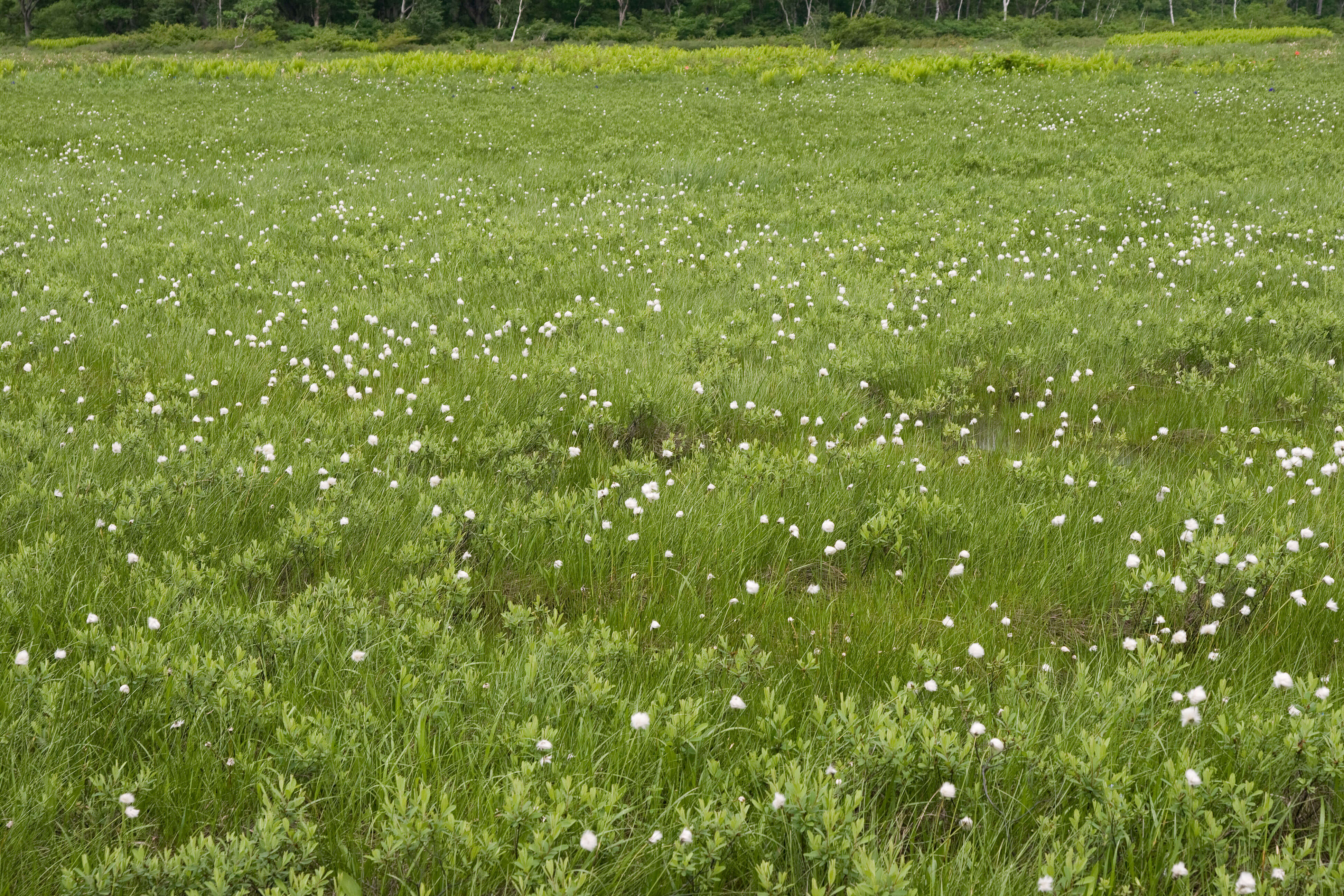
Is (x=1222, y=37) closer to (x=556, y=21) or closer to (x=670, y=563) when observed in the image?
(x=556, y=21)

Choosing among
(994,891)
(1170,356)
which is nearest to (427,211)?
(1170,356)

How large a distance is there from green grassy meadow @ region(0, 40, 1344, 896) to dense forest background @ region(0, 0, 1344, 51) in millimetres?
52895

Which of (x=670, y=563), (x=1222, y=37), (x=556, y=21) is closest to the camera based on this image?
(x=670, y=563)

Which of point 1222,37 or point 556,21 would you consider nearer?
point 1222,37

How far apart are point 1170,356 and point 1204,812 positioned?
5470mm

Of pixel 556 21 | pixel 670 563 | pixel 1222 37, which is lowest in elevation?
pixel 670 563

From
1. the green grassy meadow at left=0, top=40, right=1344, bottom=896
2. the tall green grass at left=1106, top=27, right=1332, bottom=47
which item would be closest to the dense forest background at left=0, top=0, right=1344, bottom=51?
the tall green grass at left=1106, top=27, right=1332, bottom=47

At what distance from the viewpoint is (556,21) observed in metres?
76.8

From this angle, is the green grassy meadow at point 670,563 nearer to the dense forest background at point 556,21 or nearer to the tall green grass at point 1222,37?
the tall green grass at point 1222,37

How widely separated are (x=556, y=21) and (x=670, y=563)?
8388 cm

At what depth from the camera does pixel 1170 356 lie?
664cm

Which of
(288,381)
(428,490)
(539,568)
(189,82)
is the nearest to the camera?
(539,568)

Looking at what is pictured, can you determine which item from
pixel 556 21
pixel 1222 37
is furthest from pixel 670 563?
pixel 556 21

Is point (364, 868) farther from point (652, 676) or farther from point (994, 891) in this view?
point (994, 891)
